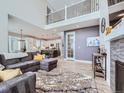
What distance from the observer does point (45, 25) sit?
9.63m

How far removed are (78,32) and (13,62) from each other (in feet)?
18.5

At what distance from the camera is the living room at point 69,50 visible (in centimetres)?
257

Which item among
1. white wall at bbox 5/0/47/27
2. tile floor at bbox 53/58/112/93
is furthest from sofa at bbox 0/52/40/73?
white wall at bbox 5/0/47/27

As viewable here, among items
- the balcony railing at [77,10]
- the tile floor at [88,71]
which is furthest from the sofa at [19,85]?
the balcony railing at [77,10]

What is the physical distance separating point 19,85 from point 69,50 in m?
8.41

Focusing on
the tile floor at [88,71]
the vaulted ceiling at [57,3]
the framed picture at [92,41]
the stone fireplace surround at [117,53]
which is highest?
the vaulted ceiling at [57,3]

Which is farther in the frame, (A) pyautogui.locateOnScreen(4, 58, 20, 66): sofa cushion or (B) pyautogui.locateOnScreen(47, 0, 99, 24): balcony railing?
(B) pyautogui.locateOnScreen(47, 0, 99, 24): balcony railing

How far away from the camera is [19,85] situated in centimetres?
176

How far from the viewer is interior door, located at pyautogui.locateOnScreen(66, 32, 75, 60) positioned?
9.73 metres

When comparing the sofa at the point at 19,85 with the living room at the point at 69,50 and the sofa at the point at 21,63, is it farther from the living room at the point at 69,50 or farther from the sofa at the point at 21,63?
the sofa at the point at 21,63

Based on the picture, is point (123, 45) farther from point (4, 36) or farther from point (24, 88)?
point (4, 36)

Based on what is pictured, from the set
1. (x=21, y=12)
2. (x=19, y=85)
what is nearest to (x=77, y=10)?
(x=21, y=12)

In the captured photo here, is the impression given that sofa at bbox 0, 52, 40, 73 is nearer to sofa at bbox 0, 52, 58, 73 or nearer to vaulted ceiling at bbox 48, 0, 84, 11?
sofa at bbox 0, 52, 58, 73

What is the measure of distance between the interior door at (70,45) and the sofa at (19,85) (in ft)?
25.1
